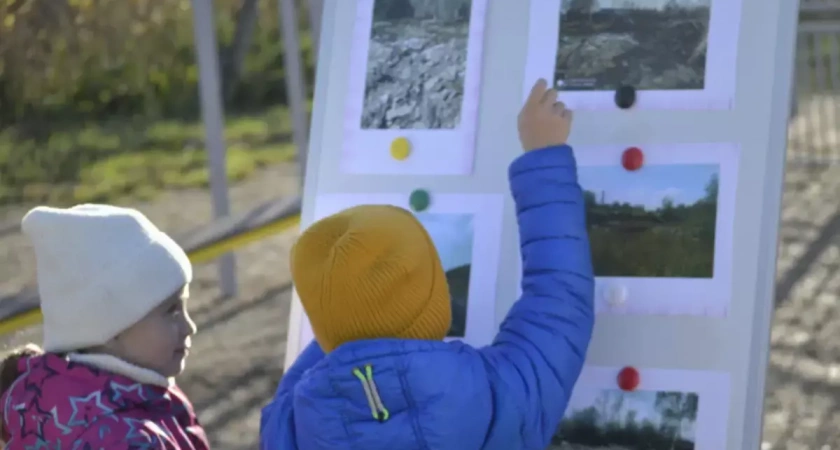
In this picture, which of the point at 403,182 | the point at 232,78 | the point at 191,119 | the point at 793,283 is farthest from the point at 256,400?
the point at 191,119

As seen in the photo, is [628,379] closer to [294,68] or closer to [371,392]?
[371,392]

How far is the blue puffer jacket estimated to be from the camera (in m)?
1.28

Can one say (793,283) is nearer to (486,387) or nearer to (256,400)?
(256,400)

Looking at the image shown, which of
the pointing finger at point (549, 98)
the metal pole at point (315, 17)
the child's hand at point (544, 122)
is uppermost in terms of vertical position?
the metal pole at point (315, 17)

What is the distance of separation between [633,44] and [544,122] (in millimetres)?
191

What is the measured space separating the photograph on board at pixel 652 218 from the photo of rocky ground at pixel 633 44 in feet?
0.41

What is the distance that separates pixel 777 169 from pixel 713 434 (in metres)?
0.36

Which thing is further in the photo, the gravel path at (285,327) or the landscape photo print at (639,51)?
the gravel path at (285,327)

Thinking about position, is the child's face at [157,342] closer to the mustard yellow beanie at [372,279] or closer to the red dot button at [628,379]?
the mustard yellow beanie at [372,279]

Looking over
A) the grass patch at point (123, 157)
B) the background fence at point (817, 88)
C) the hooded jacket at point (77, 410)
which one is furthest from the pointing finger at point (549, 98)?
Answer: the grass patch at point (123, 157)

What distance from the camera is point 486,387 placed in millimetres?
1329

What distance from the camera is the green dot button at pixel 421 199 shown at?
5.63 ft

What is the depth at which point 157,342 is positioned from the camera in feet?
5.28

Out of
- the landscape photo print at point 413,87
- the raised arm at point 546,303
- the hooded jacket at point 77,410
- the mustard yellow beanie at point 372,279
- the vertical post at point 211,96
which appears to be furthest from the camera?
the vertical post at point 211,96
